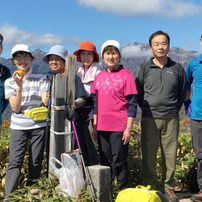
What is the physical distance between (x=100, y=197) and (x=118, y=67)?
188 cm

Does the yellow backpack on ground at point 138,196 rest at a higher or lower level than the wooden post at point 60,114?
lower

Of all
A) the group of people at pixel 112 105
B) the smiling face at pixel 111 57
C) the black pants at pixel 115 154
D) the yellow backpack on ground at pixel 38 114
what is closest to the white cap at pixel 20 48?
the group of people at pixel 112 105

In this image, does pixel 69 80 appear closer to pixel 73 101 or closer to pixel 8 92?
pixel 73 101

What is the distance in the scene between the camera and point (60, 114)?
14.2ft

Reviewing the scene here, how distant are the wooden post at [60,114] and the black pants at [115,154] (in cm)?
58

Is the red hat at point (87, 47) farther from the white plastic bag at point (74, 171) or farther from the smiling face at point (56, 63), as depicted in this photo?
the white plastic bag at point (74, 171)

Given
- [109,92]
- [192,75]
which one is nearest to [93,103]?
[109,92]

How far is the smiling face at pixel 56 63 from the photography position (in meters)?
4.66

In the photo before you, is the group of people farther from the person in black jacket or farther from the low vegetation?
the low vegetation

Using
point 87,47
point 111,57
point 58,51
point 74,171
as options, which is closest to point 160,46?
point 111,57

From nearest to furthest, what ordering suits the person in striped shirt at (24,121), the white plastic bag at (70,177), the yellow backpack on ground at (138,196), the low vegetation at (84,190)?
the yellow backpack on ground at (138,196) → the white plastic bag at (70,177) → the low vegetation at (84,190) → the person in striped shirt at (24,121)

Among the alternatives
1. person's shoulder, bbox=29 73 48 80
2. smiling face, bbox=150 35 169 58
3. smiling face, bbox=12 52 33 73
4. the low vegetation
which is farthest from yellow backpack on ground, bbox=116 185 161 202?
smiling face, bbox=12 52 33 73

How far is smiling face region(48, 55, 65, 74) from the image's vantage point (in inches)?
183

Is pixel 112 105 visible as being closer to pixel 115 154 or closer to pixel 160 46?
pixel 115 154
